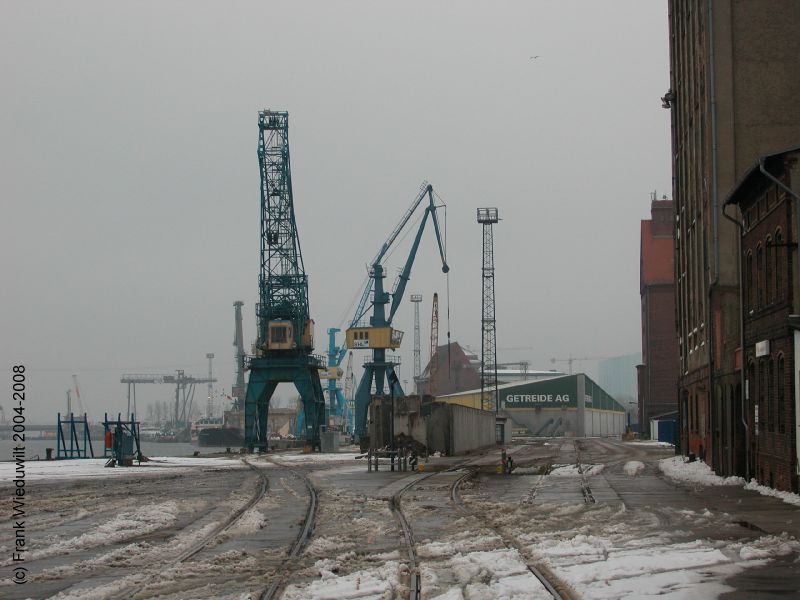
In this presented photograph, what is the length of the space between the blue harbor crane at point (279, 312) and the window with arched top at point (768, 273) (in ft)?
215

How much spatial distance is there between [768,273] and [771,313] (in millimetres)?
1326

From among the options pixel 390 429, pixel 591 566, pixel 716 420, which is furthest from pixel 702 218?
pixel 591 566

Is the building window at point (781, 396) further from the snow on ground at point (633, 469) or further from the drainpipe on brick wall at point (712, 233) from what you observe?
the snow on ground at point (633, 469)

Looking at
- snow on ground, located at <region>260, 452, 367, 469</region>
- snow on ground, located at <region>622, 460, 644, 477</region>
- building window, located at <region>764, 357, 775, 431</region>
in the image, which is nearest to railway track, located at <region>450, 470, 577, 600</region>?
building window, located at <region>764, 357, 775, 431</region>

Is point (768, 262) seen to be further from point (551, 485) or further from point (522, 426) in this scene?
point (522, 426)

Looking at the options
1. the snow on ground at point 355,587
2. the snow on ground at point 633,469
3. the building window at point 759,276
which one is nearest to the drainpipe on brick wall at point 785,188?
the building window at point 759,276

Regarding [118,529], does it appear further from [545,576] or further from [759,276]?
[759,276]

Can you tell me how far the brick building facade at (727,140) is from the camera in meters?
35.4

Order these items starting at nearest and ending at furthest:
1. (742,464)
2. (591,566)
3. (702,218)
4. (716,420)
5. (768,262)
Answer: (591,566) → (768,262) → (742,464) → (716,420) → (702,218)

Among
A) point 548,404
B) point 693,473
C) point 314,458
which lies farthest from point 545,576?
point 548,404

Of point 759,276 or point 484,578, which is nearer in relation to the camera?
point 484,578

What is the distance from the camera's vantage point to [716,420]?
37.1m

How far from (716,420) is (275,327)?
→ 191 ft

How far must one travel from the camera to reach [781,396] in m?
26.7
